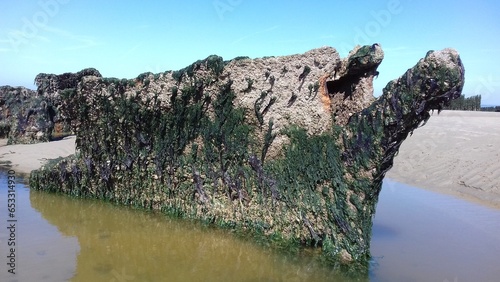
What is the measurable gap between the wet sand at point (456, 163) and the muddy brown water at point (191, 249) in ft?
5.67

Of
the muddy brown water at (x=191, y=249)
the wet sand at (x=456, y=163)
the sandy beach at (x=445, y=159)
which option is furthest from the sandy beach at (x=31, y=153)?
the wet sand at (x=456, y=163)

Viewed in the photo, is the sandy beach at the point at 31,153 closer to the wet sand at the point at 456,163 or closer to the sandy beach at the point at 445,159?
the sandy beach at the point at 445,159

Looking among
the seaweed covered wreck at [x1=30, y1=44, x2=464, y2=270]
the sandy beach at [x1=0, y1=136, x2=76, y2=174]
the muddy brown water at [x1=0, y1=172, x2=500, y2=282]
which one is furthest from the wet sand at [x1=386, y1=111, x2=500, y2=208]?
the sandy beach at [x1=0, y1=136, x2=76, y2=174]

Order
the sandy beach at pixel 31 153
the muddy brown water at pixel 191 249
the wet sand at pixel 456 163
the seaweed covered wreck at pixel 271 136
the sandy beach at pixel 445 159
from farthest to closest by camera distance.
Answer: the sandy beach at pixel 31 153, the sandy beach at pixel 445 159, the wet sand at pixel 456 163, the seaweed covered wreck at pixel 271 136, the muddy brown water at pixel 191 249

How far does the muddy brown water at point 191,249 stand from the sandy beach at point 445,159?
6.32 feet

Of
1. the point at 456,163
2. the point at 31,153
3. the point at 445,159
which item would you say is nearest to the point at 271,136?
the point at 456,163

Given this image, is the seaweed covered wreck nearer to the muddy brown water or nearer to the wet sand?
the muddy brown water

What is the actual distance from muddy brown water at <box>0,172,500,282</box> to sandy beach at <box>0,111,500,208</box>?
75.9 inches

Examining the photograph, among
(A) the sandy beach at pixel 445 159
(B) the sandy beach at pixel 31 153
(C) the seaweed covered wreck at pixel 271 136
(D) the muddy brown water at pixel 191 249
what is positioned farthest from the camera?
(B) the sandy beach at pixel 31 153

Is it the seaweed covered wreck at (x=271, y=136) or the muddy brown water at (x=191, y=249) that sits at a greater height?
the seaweed covered wreck at (x=271, y=136)

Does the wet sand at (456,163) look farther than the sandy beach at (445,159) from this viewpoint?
No

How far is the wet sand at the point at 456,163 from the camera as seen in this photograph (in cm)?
922

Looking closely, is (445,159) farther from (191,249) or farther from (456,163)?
(191,249)

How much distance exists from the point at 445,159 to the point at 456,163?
0.58 metres
